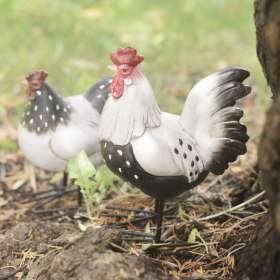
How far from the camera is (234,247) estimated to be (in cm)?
223

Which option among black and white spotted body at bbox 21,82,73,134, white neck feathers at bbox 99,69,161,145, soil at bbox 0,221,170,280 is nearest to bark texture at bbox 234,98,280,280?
soil at bbox 0,221,170,280

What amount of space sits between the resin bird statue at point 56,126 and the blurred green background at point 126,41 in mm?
1399

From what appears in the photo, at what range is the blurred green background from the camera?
4695 mm

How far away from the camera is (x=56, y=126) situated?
107 inches

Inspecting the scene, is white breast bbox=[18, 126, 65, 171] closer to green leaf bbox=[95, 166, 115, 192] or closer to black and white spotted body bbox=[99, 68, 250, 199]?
green leaf bbox=[95, 166, 115, 192]

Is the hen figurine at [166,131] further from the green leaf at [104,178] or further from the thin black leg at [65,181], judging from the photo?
the thin black leg at [65,181]

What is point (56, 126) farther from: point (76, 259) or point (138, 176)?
point (76, 259)

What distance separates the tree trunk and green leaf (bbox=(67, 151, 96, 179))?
0.81 meters

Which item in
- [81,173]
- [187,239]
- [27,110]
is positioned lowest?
[187,239]

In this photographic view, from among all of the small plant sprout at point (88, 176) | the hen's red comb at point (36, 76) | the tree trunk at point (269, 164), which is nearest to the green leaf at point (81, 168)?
the small plant sprout at point (88, 176)

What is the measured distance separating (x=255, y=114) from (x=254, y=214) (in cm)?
191

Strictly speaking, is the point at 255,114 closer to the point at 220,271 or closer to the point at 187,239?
the point at 187,239

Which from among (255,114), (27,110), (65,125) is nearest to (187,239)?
(65,125)

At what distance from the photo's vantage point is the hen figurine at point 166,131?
212cm
